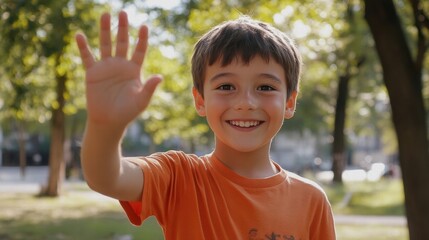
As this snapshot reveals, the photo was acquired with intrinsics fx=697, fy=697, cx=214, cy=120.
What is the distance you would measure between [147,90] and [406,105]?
22.9 feet

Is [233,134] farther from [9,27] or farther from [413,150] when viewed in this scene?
[9,27]

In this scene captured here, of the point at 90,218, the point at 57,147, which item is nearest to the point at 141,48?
the point at 90,218

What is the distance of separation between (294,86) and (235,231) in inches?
24.4

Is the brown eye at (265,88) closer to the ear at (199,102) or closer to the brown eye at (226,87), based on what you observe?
the brown eye at (226,87)

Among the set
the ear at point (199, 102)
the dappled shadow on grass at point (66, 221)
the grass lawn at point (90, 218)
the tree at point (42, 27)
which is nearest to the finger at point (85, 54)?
the ear at point (199, 102)

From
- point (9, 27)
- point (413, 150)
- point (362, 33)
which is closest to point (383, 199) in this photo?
point (362, 33)

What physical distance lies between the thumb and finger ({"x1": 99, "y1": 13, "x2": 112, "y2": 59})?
14cm

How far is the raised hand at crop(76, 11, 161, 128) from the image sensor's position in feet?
6.02

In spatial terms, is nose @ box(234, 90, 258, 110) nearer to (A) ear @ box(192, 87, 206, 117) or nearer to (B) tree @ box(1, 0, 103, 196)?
(A) ear @ box(192, 87, 206, 117)

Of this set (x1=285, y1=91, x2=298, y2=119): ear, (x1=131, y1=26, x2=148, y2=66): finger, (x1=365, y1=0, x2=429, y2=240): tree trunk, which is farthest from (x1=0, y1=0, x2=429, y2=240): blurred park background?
(x1=131, y1=26, x2=148, y2=66): finger

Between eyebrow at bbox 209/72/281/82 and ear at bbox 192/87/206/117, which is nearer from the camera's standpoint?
eyebrow at bbox 209/72/281/82

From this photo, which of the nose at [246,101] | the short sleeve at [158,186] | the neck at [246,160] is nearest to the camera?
the short sleeve at [158,186]

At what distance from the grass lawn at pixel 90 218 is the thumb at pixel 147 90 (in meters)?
9.30

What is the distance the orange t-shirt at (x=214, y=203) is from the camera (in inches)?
89.7
